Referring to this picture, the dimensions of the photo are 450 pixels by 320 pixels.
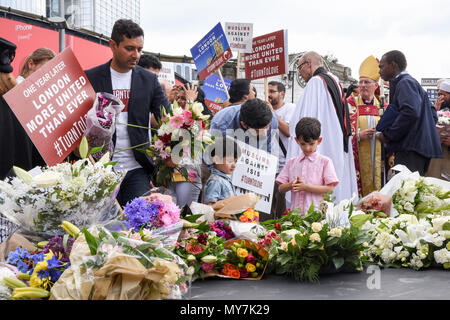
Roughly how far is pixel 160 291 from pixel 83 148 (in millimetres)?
882

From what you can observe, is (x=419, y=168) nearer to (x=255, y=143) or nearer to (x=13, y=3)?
(x=255, y=143)

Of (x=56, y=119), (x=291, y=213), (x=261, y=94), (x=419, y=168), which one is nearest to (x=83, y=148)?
(x=56, y=119)

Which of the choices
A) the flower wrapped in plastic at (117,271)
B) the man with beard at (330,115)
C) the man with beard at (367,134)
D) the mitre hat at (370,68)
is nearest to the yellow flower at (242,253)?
the flower wrapped in plastic at (117,271)

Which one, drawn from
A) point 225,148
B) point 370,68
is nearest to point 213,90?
point 370,68

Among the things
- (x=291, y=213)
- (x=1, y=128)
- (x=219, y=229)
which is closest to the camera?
(x=219, y=229)

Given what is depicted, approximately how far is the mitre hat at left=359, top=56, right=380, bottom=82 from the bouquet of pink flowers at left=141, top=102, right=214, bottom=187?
4.38m

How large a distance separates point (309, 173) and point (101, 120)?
7.40 ft

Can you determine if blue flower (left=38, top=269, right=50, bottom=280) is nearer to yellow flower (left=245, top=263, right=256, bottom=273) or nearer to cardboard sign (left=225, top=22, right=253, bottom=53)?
yellow flower (left=245, top=263, right=256, bottom=273)

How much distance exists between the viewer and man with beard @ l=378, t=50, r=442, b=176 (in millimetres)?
5730

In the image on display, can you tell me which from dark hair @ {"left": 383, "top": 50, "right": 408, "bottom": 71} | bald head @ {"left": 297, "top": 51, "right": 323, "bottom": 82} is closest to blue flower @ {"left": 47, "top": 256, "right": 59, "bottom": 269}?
bald head @ {"left": 297, "top": 51, "right": 323, "bottom": 82}

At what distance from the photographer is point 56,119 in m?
2.48

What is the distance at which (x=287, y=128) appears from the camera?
20.2 ft

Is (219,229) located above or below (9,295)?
above

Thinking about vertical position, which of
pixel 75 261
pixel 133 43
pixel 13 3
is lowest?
pixel 75 261
